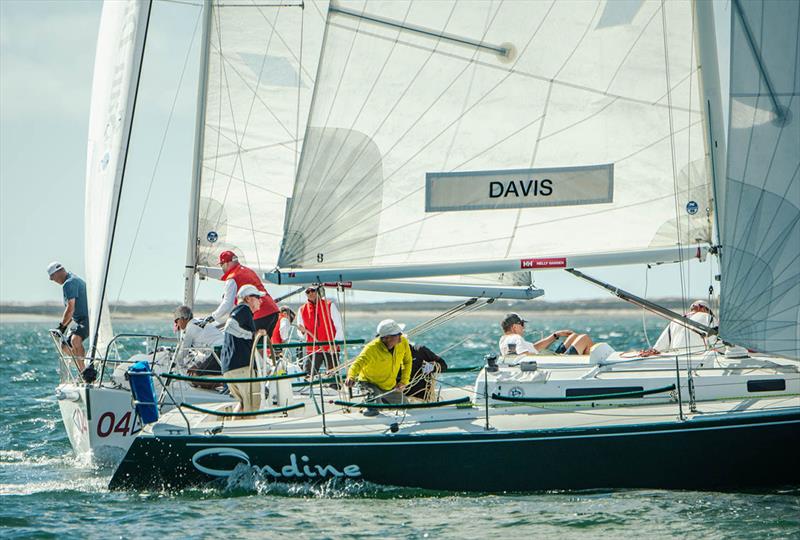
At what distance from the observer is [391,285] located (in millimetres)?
11289

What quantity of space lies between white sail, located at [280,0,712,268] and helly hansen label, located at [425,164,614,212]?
1 centimetres

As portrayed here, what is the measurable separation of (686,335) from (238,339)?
418cm

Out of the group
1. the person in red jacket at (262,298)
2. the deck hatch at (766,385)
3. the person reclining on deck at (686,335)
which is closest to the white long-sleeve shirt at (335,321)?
the person in red jacket at (262,298)

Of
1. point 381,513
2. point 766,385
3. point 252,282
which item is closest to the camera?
point 381,513

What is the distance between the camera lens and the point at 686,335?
10898 mm

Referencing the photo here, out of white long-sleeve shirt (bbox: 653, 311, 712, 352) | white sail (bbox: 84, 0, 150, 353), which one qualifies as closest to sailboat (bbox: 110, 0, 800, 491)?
white long-sleeve shirt (bbox: 653, 311, 712, 352)

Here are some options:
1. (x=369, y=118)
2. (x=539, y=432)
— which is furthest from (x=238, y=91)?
(x=539, y=432)

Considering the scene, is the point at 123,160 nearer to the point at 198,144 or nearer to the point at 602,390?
the point at 198,144

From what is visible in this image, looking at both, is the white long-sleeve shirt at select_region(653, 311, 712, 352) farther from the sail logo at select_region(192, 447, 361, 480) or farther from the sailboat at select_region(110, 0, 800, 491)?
the sail logo at select_region(192, 447, 361, 480)

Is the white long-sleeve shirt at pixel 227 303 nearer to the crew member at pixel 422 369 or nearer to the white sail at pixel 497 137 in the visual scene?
the white sail at pixel 497 137

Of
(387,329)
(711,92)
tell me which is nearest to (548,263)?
(387,329)

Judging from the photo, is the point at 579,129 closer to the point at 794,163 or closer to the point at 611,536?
the point at 794,163

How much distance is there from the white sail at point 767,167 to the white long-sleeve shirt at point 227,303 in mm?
5032

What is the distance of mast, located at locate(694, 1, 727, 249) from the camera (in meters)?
10.2
